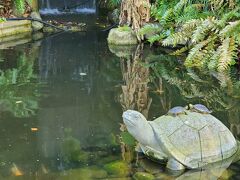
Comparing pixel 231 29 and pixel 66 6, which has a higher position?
pixel 66 6

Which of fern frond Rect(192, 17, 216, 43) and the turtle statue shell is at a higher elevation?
fern frond Rect(192, 17, 216, 43)

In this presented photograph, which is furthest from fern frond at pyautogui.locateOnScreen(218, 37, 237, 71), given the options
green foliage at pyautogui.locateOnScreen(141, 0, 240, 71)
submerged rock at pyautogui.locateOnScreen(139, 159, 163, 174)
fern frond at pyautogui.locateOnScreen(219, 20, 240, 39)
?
submerged rock at pyautogui.locateOnScreen(139, 159, 163, 174)

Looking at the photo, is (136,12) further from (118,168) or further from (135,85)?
(118,168)

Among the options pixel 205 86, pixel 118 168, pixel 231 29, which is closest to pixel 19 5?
pixel 231 29

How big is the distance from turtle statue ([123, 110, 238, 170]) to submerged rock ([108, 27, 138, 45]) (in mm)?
6489

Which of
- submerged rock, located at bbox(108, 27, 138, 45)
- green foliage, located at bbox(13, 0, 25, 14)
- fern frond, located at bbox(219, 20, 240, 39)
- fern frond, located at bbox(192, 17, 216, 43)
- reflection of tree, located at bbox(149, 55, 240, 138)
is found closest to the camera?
reflection of tree, located at bbox(149, 55, 240, 138)

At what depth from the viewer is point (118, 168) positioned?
4133 mm

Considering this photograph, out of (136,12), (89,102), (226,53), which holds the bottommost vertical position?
(89,102)

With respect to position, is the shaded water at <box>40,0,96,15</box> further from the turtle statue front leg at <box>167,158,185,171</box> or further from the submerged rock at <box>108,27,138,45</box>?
the turtle statue front leg at <box>167,158,185,171</box>

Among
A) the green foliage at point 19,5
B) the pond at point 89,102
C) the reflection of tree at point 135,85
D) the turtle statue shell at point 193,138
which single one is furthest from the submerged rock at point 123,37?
the turtle statue shell at point 193,138

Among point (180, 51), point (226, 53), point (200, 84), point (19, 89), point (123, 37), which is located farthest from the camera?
point (123, 37)

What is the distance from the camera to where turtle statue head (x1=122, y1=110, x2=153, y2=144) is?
13.2ft

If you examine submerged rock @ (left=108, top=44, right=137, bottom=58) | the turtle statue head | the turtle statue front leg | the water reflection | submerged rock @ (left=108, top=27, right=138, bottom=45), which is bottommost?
the turtle statue front leg

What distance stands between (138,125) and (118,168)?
49 cm
